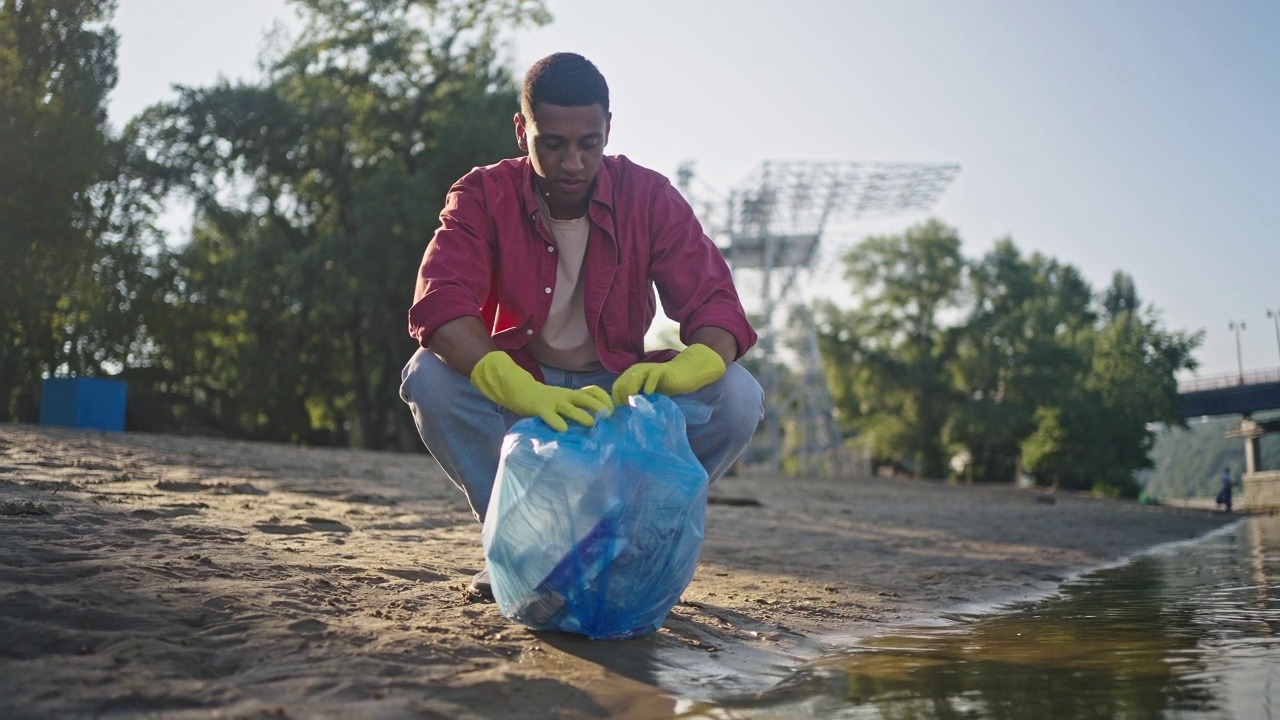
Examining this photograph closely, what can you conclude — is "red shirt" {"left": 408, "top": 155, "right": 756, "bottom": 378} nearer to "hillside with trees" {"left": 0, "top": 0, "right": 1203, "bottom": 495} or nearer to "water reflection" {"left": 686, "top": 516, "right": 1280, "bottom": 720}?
"water reflection" {"left": 686, "top": 516, "right": 1280, "bottom": 720}

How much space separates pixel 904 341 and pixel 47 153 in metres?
32.4

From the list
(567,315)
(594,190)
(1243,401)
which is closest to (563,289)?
(567,315)

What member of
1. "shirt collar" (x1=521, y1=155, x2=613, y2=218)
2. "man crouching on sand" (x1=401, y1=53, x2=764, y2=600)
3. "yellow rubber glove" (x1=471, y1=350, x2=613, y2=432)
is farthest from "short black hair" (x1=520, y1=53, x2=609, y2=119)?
"yellow rubber glove" (x1=471, y1=350, x2=613, y2=432)

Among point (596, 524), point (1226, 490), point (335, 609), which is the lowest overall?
point (1226, 490)

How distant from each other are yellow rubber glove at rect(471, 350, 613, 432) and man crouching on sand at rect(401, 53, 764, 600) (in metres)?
0.02

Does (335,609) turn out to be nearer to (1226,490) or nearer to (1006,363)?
(1226,490)

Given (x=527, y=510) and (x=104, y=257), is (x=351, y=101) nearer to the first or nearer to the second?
(x=104, y=257)

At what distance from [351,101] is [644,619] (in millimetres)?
22181

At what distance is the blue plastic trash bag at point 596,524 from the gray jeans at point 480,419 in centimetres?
47

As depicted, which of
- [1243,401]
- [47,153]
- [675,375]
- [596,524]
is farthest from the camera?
[1243,401]

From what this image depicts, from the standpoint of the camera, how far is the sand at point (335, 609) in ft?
6.22

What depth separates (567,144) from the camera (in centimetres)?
293

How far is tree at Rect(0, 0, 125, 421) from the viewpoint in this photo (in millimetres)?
15289

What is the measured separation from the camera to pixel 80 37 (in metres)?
17.0
